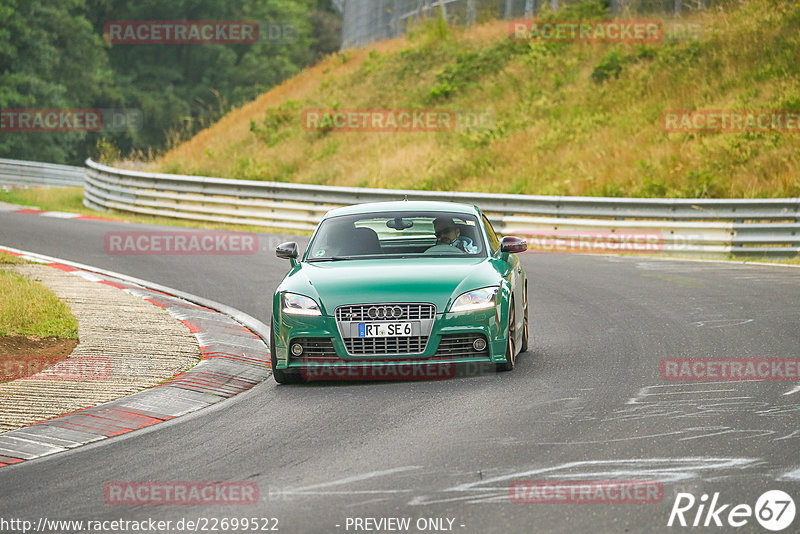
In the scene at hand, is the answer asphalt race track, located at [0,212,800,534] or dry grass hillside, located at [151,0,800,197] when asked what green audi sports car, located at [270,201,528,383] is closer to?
asphalt race track, located at [0,212,800,534]

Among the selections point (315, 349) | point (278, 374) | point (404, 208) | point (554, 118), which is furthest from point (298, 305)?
point (554, 118)

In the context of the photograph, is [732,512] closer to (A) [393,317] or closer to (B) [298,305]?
(A) [393,317]

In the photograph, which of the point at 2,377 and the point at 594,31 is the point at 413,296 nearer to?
the point at 2,377

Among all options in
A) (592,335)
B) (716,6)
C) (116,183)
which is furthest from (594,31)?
(592,335)

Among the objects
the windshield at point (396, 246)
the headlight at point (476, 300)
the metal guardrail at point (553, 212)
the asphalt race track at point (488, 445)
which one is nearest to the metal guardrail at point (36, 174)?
the metal guardrail at point (553, 212)

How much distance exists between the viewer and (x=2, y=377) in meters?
9.91

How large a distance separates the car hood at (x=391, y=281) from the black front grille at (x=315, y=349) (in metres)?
0.25

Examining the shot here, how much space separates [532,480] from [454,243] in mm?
4688

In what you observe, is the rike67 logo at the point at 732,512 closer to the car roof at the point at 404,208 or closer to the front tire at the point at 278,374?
the front tire at the point at 278,374

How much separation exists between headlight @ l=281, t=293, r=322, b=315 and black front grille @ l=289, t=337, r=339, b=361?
0.72 feet

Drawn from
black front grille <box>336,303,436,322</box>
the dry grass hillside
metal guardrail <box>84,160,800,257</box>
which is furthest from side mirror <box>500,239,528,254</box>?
the dry grass hillside

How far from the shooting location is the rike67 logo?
223 inches

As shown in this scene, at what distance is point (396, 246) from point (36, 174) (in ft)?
120

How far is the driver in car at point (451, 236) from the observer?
10922mm
